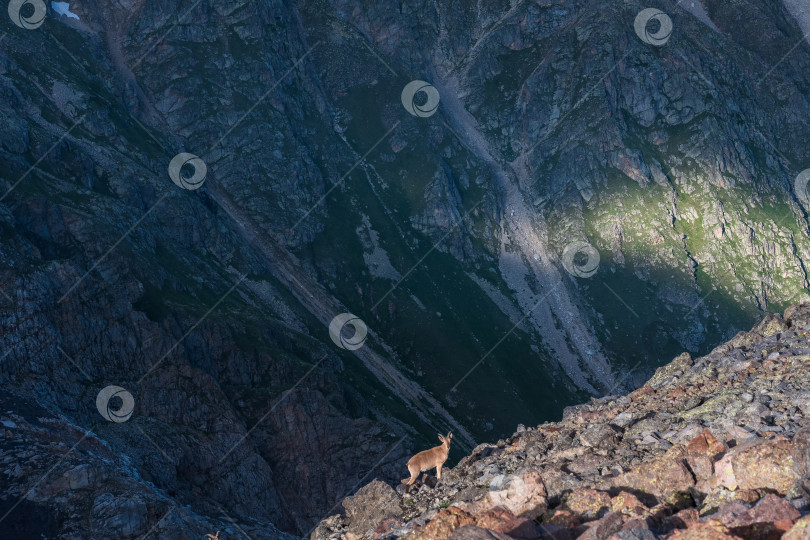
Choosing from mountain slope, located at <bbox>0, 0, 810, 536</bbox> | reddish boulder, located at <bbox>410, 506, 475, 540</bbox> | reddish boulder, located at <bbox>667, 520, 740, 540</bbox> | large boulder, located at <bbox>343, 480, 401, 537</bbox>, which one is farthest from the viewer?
mountain slope, located at <bbox>0, 0, 810, 536</bbox>

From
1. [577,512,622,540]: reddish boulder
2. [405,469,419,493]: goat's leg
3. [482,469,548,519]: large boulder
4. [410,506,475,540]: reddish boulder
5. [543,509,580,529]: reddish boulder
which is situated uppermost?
[405,469,419,493]: goat's leg

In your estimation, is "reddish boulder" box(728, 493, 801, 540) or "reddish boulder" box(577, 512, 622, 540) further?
"reddish boulder" box(577, 512, 622, 540)

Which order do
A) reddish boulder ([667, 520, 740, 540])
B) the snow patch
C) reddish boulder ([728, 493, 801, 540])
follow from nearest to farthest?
reddish boulder ([667, 520, 740, 540])
reddish boulder ([728, 493, 801, 540])
the snow patch

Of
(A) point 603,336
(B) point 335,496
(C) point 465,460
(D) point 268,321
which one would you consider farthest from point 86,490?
(A) point 603,336

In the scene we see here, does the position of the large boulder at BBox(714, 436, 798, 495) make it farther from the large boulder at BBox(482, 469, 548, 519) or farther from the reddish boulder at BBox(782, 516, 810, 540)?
the large boulder at BBox(482, 469, 548, 519)

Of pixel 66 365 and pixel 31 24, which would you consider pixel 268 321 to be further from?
pixel 31 24

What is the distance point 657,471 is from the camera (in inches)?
856

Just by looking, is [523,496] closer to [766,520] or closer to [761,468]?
[761,468]

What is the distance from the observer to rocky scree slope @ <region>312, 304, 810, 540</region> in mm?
17859

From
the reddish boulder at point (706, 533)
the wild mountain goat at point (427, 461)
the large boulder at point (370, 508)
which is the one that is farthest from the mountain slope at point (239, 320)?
the reddish boulder at point (706, 533)

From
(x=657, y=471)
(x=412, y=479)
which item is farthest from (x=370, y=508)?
(x=657, y=471)

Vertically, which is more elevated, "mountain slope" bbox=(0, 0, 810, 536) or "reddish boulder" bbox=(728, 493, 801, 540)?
"mountain slope" bbox=(0, 0, 810, 536)

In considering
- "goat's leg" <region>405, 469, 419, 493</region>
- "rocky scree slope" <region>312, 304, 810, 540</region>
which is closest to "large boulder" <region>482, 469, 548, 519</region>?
"rocky scree slope" <region>312, 304, 810, 540</region>

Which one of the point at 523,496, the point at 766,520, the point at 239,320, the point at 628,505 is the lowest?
the point at 766,520
